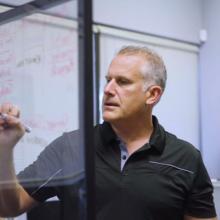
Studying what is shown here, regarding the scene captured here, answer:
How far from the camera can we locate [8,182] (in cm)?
88

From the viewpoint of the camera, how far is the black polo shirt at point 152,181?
1.25m

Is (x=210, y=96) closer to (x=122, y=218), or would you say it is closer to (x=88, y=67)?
(x=122, y=218)

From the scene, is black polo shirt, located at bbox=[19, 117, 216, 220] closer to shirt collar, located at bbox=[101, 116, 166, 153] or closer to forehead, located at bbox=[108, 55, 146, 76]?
shirt collar, located at bbox=[101, 116, 166, 153]

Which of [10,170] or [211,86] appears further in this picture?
[211,86]

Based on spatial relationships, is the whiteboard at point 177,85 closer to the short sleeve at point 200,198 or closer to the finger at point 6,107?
the short sleeve at point 200,198

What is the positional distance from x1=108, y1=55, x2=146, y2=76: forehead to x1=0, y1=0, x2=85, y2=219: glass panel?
→ 0.38m

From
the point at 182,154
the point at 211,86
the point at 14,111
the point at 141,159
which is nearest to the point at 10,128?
the point at 14,111

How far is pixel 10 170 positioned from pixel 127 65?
0.56m

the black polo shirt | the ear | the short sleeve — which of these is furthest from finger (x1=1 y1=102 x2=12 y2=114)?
the short sleeve

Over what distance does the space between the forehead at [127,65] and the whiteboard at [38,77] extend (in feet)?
1.23

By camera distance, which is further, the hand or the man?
the man

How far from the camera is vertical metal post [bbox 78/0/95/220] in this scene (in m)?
0.76

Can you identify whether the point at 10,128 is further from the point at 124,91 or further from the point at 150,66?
the point at 150,66

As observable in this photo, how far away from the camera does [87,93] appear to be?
0.76 m
